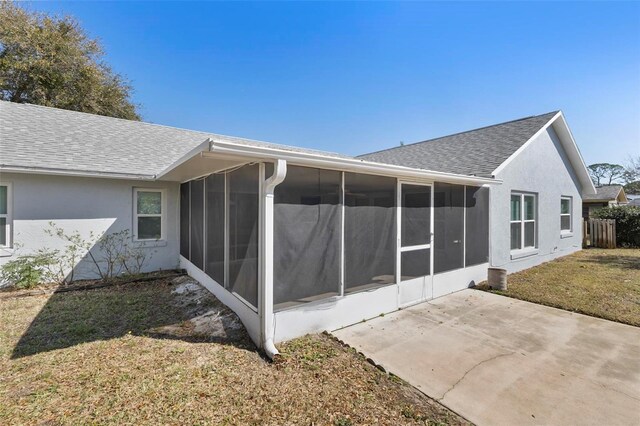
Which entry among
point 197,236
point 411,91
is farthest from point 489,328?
point 411,91

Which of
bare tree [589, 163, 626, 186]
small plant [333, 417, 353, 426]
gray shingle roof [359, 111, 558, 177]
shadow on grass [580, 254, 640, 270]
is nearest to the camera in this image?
small plant [333, 417, 353, 426]

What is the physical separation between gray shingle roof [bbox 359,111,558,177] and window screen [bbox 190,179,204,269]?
24.0 ft

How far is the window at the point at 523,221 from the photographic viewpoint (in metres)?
8.97

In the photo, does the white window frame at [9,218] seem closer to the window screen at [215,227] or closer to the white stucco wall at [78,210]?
the white stucco wall at [78,210]

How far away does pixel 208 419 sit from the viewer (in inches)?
104

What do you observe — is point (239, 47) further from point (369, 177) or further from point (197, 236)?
point (369, 177)

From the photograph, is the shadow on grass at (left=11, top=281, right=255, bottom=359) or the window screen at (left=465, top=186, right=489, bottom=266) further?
the window screen at (left=465, top=186, right=489, bottom=266)

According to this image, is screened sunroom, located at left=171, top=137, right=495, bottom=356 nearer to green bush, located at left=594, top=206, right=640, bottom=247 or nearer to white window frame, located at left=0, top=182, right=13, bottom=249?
white window frame, located at left=0, top=182, right=13, bottom=249

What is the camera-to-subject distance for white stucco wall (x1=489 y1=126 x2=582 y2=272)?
26.8ft

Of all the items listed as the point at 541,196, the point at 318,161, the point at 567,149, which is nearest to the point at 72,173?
the point at 318,161

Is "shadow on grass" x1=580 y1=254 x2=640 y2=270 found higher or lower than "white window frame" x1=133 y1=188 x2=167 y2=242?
lower

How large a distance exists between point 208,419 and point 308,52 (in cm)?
1097

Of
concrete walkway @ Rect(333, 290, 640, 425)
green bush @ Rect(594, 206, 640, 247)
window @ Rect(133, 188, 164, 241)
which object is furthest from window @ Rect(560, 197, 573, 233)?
window @ Rect(133, 188, 164, 241)

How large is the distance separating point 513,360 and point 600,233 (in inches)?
616
